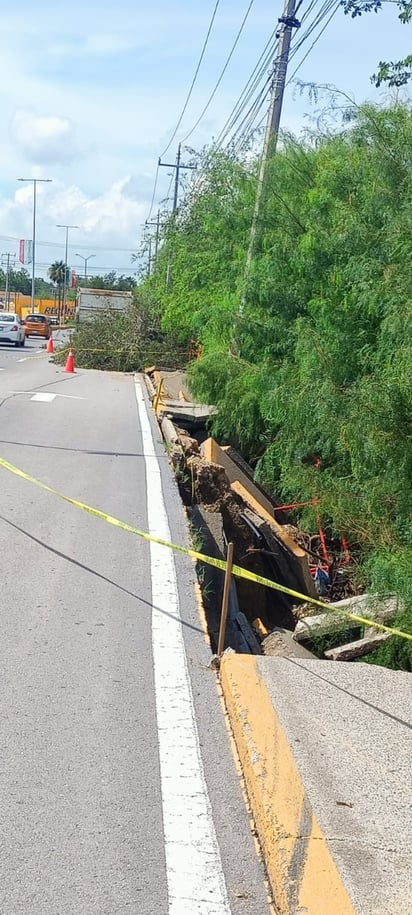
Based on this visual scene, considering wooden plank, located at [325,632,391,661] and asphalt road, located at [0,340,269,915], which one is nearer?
asphalt road, located at [0,340,269,915]

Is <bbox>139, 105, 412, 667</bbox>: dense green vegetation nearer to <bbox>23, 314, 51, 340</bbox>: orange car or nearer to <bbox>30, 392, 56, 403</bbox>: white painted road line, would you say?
<bbox>30, 392, 56, 403</bbox>: white painted road line

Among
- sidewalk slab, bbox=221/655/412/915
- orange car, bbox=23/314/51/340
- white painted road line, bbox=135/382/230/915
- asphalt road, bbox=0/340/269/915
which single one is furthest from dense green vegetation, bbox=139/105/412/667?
orange car, bbox=23/314/51/340

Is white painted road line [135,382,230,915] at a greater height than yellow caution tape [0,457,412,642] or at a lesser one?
lesser

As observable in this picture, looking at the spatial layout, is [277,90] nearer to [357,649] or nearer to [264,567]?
[264,567]

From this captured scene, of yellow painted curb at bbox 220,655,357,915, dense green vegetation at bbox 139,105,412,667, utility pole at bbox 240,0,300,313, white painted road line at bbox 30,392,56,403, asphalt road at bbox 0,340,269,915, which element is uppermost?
utility pole at bbox 240,0,300,313

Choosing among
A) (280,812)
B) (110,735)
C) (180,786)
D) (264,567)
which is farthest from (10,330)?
(280,812)

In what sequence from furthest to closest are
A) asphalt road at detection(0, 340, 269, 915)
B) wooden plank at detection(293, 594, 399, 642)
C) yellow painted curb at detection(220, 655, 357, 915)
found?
wooden plank at detection(293, 594, 399, 642)
asphalt road at detection(0, 340, 269, 915)
yellow painted curb at detection(220, 655, 357, 915)

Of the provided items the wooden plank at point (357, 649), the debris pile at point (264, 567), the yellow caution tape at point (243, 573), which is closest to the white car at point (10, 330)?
the debris pile at point (264, 567)

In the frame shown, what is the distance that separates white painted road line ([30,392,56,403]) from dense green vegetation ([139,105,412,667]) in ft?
11.6

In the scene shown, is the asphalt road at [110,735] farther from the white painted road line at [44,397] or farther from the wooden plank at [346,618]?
the white painted road line at [44,397]

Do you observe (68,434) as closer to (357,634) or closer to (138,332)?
(357,634)

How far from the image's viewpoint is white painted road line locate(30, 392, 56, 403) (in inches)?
768

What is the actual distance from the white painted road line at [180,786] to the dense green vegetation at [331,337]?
2.48m

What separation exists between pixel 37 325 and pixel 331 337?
53048mm
